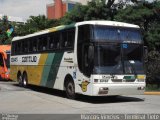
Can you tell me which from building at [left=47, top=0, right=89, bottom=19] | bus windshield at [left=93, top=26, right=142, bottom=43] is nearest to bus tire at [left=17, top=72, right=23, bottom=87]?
bus windshield at [left=93, top=26, right=142, bottom=43]

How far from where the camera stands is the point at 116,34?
15.7m

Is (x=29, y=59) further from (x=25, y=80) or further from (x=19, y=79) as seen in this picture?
(x=19, y=79)

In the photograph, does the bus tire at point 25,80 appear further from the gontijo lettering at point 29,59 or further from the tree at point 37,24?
the tree at point 37,24

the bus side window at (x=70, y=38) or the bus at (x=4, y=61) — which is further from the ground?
the bus side window at (x=70, y=38)

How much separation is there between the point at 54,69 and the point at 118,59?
440cm

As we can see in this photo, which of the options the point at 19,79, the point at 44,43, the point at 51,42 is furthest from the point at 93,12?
the point at 51,42

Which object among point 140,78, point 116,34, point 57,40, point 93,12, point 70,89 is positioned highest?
point 93,12

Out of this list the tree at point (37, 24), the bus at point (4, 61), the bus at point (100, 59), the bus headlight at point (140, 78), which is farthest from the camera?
the tree at point (37, 24)

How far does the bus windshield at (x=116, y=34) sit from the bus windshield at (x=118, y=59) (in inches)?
9.8

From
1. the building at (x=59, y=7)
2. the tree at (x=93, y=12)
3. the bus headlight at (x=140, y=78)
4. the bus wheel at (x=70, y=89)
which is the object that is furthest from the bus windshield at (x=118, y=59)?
the building at (x=59, y=7)

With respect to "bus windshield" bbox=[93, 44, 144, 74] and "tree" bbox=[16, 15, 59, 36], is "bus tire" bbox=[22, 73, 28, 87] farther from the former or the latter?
"tree" bbox=[16, 15, 59, 36]

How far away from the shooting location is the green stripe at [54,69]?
18.2 meters

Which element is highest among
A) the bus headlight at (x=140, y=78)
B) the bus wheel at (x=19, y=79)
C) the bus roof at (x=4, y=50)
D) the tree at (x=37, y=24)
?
the tree at (x=37, y=24)

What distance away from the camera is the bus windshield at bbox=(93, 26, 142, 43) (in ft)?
50.3
